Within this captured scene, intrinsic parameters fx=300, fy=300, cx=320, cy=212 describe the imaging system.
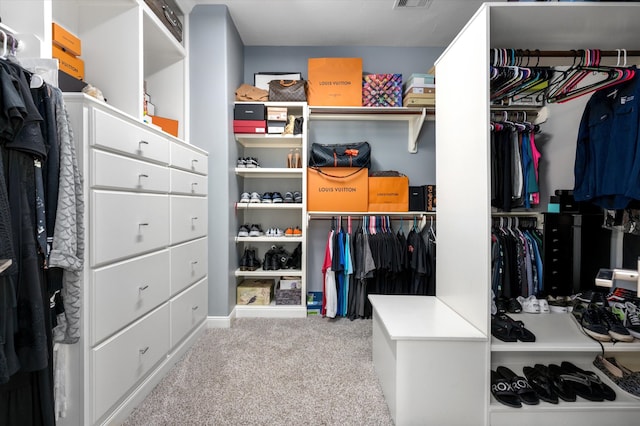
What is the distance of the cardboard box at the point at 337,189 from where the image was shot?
9.12 ft

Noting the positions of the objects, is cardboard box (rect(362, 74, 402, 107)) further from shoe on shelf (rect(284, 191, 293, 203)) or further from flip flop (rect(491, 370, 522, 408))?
flip flop (rect(491, 370, 522, 408))

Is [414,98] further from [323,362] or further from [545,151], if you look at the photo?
[323,362]

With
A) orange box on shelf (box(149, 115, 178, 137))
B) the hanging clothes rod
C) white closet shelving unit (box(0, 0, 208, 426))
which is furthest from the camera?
orange box on shelf (box(149, 115, 178, 137))

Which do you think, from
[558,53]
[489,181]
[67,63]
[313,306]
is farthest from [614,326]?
[67,63]

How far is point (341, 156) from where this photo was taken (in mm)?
2750

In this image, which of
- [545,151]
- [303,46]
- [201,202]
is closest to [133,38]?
[201,202]

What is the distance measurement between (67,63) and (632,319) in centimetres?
297

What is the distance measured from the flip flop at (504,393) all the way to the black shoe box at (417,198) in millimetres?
1598

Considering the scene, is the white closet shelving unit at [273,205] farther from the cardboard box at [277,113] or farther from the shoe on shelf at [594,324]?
the shoe on shelf at [594,324]

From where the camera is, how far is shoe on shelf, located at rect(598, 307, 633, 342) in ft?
4.39

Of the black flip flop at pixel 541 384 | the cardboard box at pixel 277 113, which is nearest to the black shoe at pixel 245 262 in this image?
the cardboard box at pixel 277 113

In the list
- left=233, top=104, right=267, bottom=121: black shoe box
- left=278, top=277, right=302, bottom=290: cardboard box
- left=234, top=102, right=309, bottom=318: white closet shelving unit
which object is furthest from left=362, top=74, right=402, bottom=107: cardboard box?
left=278, top=277, right=302, bottom=290: cardboard box

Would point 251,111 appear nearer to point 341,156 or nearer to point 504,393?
point 341,156

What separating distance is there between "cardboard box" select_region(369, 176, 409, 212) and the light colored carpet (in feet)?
3.65
